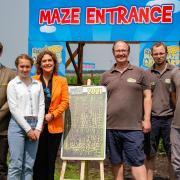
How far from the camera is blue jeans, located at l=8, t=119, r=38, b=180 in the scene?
577 centimetres

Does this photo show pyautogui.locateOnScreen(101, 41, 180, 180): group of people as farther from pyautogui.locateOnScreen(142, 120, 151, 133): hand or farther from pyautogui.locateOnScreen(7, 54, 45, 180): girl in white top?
pyautogui.locateOnScreen(7, 54, 45, 180): girl in white top

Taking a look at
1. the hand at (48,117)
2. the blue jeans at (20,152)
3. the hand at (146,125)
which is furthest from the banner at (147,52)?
the blue jeans at (20,152)

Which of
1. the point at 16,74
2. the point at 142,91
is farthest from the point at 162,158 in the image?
the point at 16,74

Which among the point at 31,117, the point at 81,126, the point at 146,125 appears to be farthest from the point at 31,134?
the point at 146,125

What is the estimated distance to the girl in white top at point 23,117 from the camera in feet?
18.9

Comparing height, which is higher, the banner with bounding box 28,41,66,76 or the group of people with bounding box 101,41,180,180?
the banner with bounding box 28,41,66,76

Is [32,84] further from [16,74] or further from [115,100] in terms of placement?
[115,100]

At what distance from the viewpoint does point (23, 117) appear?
226 inches

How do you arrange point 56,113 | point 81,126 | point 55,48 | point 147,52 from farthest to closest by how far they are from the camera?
1. point 55,48
2. point 147,52
3. point 81,126
4. point 56,113

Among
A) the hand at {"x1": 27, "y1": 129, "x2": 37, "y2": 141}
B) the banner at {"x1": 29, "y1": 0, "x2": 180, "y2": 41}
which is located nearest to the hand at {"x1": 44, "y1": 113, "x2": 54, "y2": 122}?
the hand at {"x1": 27, "y1": 129, "x2": 37, "y2": 141}

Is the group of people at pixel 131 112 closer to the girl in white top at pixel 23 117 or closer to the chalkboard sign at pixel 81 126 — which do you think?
the chalkboard sign at pixel 81 126

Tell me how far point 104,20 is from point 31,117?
3.80m

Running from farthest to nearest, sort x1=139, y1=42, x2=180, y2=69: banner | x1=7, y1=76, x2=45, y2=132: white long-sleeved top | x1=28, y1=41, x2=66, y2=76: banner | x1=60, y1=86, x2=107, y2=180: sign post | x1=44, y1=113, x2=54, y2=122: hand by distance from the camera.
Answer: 1. x1=28, y1=41, x2=66, y2=76: banner
2. x1=139, y1=42, x2=180, y2=69: banner
3. x1=60, y1=86, x2=107, y2=180: sign post
4. x1=44, y1=113, x2=54, y2=122: hand
5. x1=7, y1=76, x2=45, y2=132: white long-sleeved top

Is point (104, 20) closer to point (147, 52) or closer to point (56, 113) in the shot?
point (147, 52)
